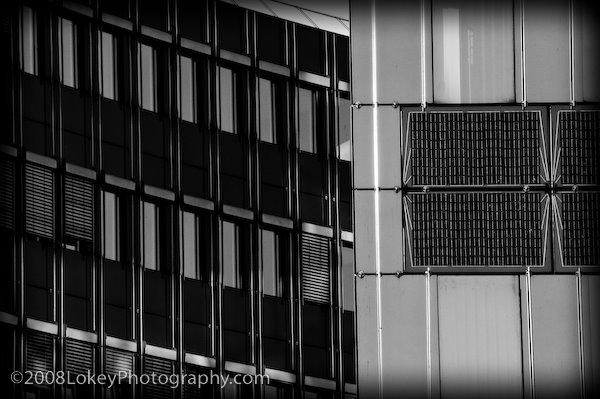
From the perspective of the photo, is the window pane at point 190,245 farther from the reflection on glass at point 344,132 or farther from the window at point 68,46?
the window at point 68,46

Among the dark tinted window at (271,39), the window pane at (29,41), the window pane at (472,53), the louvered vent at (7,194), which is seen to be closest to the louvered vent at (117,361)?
the louvered vent at (7,194)

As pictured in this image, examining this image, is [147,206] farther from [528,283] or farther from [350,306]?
[528,283]

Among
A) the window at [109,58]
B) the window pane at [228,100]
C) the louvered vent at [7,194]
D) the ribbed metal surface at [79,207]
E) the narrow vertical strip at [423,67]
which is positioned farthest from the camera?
the narrow vertical strip at [423,67]

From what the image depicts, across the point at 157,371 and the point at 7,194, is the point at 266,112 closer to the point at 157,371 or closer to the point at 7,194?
the point at 7,194

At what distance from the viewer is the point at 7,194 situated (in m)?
18.3

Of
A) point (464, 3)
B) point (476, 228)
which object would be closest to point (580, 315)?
point (476, 228)

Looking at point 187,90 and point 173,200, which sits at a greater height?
point 187,90

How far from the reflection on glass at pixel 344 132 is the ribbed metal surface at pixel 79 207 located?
4942 mm

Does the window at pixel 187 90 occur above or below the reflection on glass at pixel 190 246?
above

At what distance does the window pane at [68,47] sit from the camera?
18625 mm

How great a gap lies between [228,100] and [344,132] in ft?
7.82

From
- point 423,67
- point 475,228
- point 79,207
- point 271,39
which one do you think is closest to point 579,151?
point 475,228

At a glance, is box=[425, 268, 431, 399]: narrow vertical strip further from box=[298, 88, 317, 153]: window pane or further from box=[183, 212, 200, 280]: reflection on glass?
box=[183, 212, 200, 280]: reflection on glass

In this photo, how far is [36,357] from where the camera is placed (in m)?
18.4
